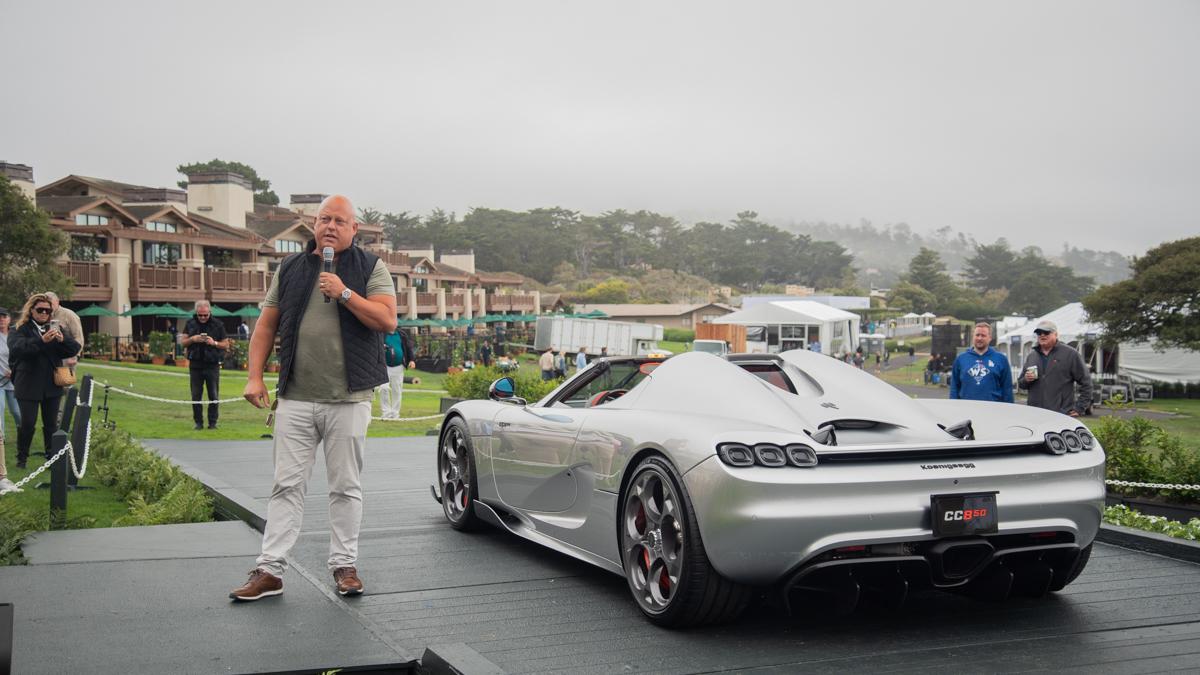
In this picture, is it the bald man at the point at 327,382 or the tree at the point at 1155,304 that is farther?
the tree at the point at 1155,304

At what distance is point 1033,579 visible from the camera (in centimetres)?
520

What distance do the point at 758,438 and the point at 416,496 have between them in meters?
5.19

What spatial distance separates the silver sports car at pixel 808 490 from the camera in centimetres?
445

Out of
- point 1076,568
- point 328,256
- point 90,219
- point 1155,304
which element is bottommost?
point 1076,568

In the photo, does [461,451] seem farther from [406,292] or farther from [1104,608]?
[406,292]

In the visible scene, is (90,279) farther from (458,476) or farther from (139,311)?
(458,476)

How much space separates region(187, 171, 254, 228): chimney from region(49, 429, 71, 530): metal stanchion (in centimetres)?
5975

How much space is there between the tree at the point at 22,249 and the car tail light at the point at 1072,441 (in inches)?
1521

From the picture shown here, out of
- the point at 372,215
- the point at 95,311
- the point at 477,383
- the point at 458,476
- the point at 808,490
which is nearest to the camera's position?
the point at 808,490

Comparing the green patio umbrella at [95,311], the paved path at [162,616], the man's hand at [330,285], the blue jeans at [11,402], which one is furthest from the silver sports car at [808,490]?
the green patio umbrella at [95,311]

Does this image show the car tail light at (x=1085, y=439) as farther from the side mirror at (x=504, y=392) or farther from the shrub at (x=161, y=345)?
the shrub at (x=161, y=345)

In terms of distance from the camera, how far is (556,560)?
6.52 m

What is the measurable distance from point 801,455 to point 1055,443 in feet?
4.50

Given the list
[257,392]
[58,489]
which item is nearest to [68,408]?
[58,489]
